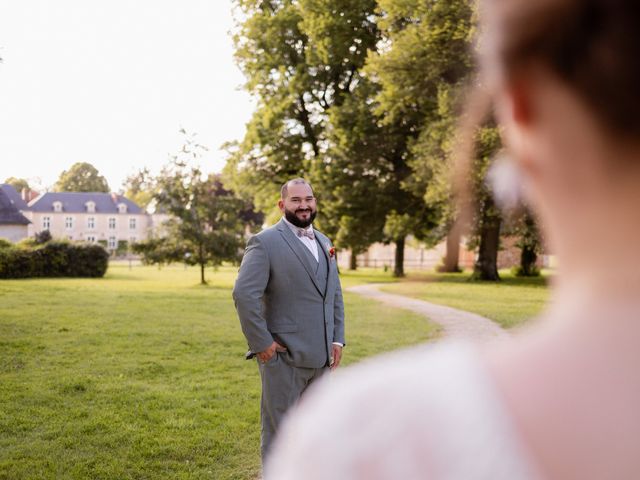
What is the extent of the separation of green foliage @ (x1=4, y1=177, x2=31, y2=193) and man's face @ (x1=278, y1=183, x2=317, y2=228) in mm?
99304

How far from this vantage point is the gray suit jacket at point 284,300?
4.80 meters

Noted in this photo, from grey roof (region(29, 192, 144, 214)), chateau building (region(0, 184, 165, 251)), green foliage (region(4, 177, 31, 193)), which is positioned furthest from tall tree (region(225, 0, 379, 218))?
green foliage (region(4, 177, 31, 193))

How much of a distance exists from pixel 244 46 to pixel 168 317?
70.9 ft

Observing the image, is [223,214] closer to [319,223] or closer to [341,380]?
[319,223]

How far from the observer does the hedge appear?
115ft

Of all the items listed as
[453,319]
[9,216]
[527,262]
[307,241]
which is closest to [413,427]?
[307,241]

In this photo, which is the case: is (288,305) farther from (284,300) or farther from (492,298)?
(492,298)

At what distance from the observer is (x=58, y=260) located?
36.3 meters

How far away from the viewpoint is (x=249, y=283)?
4855 mm

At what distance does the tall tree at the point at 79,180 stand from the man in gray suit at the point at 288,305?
96246 millimetres

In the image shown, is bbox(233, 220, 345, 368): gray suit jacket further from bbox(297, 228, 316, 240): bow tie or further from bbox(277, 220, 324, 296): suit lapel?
bbox(297, 228, 316, 240): bow tie

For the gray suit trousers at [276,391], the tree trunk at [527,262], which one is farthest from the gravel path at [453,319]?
the tree trunk at [527,262]

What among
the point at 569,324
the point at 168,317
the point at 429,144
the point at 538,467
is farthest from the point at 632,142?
the point at 429,144

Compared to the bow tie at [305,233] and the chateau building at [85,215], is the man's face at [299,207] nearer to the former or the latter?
the bow tie at [305,233]
